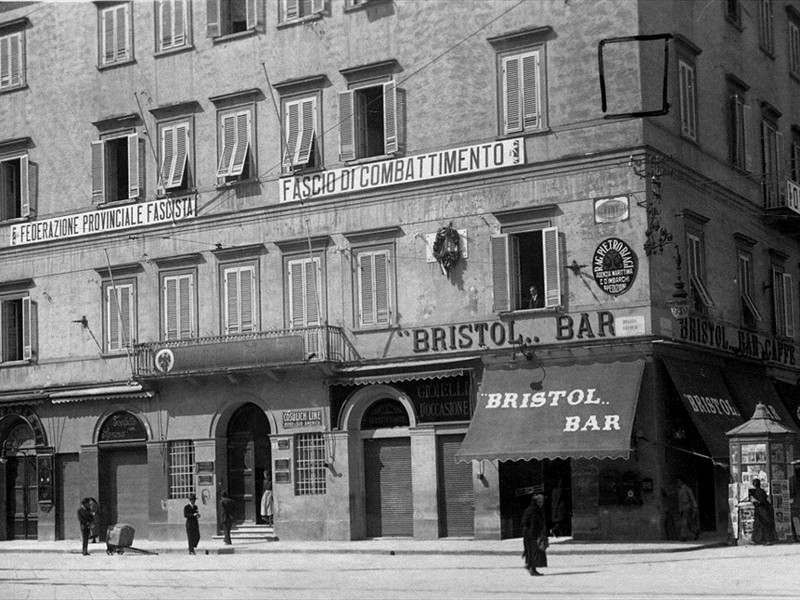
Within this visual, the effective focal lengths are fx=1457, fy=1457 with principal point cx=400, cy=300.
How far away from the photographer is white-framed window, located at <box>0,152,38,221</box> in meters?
44.8

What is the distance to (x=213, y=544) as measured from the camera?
3888 centimetres

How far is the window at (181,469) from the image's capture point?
4072 cm

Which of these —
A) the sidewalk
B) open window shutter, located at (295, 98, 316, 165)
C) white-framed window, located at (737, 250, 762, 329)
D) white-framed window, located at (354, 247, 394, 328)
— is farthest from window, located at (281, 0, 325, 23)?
the sidewalk

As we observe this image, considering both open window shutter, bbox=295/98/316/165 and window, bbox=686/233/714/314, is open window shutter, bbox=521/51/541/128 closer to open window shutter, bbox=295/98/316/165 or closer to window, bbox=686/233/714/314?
window, bbox=686/233/714/314

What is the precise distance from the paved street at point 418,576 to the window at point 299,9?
14.6 metres

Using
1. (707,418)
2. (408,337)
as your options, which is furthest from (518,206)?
(707,418)

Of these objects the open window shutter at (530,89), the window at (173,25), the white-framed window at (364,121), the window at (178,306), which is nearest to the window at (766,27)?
the open window shutter at (530,89)

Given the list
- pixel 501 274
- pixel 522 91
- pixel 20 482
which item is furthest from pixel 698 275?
pixel 20 482

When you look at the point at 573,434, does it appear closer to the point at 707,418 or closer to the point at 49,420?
the point at 707,418

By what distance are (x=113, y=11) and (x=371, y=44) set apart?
30.8 ft

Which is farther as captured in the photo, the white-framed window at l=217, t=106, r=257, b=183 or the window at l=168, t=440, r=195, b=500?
the window at l=168, t=440, r=195, b=500

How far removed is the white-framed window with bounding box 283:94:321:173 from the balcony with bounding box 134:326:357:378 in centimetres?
461

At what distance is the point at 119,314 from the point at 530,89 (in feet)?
46.9

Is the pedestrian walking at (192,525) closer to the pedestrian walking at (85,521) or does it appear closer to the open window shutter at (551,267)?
the pedestrian walking at (85,521)
